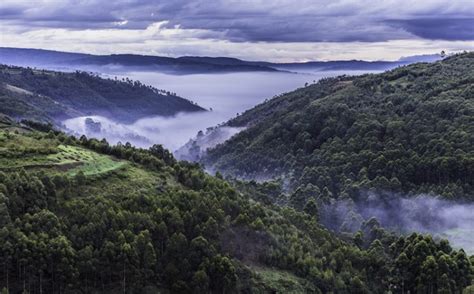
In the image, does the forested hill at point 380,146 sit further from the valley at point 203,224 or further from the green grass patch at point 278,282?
the green grass patch at point 278,282

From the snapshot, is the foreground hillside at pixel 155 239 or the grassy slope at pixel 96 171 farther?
the grassy slope at pixel 96 171

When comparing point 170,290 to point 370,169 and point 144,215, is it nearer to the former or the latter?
point 144,215

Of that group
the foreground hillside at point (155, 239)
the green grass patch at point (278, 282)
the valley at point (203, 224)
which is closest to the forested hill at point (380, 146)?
the valley at point (203, 224)

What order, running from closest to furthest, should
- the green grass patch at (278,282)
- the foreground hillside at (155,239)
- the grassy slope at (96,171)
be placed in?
the foreground hillside at (155,239)
the green grass patch at (278,282)
the grassy slope at (96,171)

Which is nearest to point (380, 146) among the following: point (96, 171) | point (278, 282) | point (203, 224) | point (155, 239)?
point (278, 282)

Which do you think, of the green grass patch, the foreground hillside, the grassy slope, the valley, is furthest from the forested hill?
the green grass patch

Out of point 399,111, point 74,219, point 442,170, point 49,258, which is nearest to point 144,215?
point 74,219
